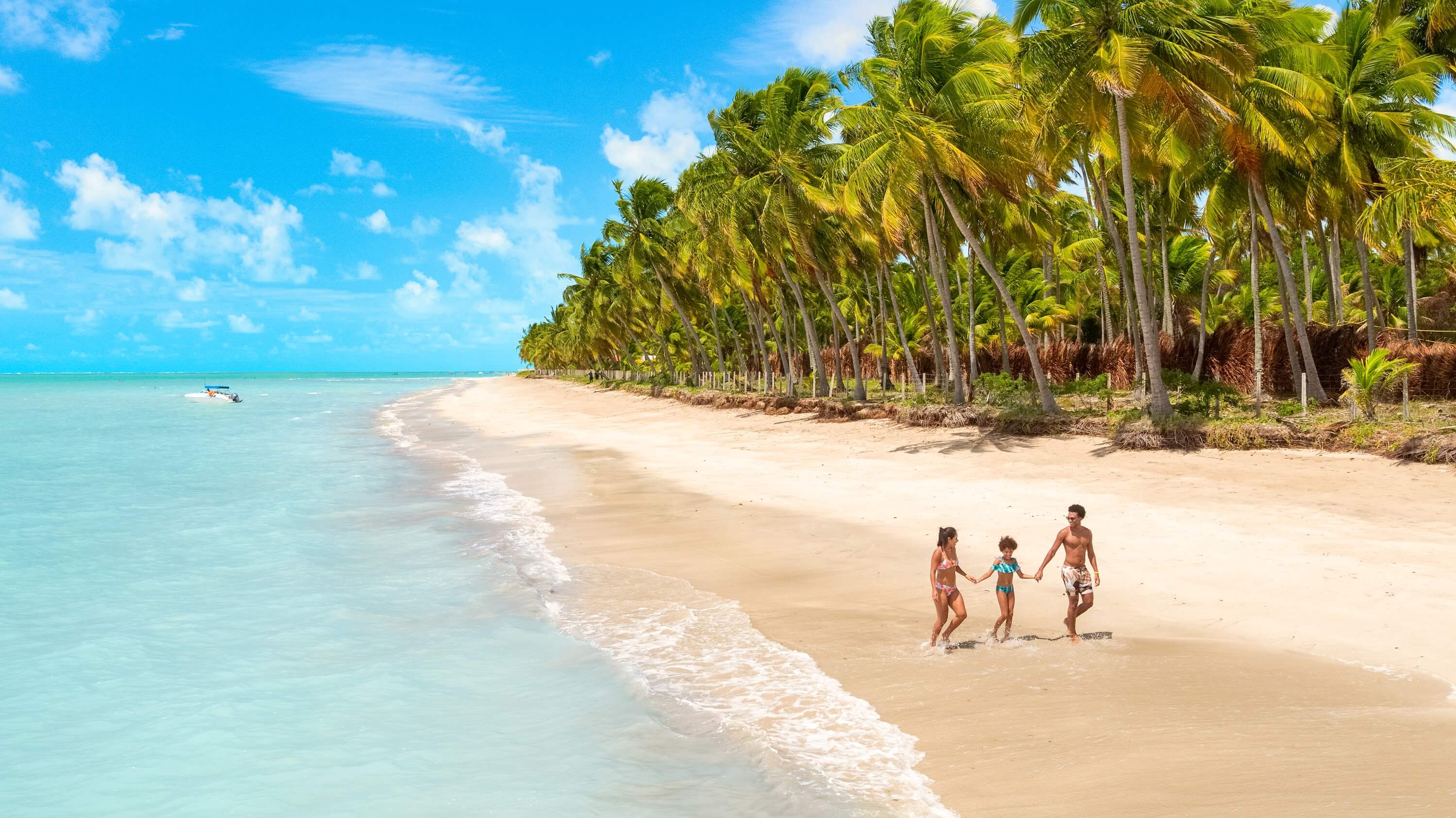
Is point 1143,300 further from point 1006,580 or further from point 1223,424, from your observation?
point 1006,580

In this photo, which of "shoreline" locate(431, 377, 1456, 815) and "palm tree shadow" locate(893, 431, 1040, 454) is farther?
"palm tree shadow" locate(893, 431, 1040, 454)

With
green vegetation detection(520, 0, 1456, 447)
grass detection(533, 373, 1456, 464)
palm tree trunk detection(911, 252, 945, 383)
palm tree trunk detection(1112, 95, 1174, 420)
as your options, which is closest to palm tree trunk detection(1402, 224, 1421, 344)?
green vegetation detection(520, 0, 1456, 447)

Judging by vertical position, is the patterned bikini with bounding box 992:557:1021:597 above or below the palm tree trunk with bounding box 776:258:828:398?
below

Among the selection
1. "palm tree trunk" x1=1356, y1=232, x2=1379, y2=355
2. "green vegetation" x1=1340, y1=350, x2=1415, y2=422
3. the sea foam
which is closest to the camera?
the sea foam

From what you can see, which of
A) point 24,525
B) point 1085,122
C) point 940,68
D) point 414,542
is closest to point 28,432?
point 24,525

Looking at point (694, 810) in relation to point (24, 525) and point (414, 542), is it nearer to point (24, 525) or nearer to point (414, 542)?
point (414, 542)

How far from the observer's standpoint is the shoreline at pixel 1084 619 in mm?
4930

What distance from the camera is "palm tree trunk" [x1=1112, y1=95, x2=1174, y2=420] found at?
17.9 meters

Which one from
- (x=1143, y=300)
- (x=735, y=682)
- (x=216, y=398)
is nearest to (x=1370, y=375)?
(x=1143, y=300)

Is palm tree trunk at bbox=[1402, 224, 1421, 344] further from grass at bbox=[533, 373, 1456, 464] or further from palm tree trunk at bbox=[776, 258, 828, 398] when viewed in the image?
palm tree trunk at bbox=[776, 258, 828, 398]

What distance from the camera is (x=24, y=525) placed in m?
15.8

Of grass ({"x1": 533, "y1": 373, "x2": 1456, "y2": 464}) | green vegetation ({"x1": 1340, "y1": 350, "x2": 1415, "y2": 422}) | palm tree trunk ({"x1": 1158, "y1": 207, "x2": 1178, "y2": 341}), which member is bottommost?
grass ({"x1": 533, "y1": 373, "x2": 1456, "y2": 464})

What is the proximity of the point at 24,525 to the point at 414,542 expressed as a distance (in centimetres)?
869

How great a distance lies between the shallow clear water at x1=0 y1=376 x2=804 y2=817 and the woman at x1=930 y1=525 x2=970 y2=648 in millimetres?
2204
